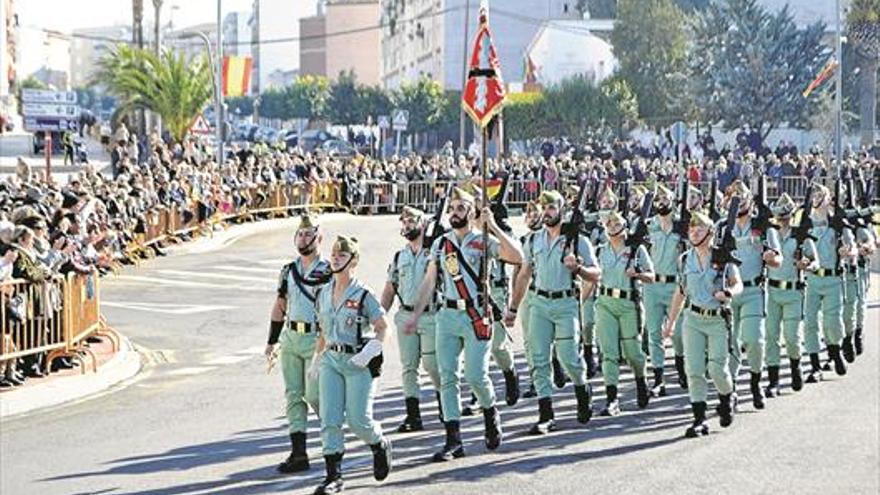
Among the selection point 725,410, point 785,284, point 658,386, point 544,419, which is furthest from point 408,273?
point 785,284

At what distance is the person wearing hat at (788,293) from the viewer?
1819 centimetres

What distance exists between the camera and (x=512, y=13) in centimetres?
9962

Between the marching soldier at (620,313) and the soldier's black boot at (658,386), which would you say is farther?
the soldier's black boot at (658,386)

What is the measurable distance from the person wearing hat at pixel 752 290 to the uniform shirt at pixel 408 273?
3.64 m

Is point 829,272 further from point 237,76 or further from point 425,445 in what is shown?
point 237,76

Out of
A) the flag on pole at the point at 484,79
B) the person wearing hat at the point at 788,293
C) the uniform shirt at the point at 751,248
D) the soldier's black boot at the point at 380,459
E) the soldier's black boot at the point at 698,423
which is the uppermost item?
the flag on pole at the point at 484,79

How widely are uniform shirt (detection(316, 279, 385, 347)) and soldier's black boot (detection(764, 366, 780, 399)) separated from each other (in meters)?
7.15

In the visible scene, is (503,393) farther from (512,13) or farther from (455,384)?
(512,13)

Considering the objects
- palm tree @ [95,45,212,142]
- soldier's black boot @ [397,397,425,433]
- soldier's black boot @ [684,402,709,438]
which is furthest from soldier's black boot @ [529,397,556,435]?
palm tree @ [95,45,212,142]

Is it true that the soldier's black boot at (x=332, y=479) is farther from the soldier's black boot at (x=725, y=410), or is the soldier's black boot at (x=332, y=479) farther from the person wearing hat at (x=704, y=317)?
the soldier's black boot at (x=725, y=410)

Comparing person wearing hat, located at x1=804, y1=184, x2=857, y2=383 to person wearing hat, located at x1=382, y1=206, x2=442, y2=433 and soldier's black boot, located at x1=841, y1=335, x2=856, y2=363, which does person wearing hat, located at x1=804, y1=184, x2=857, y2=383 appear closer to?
soldier's black boot, located at x1=841, y1=335, x2=856, y2=363

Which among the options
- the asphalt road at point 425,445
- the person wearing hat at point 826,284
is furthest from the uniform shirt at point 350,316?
the person wearing hat at point 826,284

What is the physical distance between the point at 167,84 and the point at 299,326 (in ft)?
142

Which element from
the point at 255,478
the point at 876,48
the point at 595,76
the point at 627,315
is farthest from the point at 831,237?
the point at 595,76
